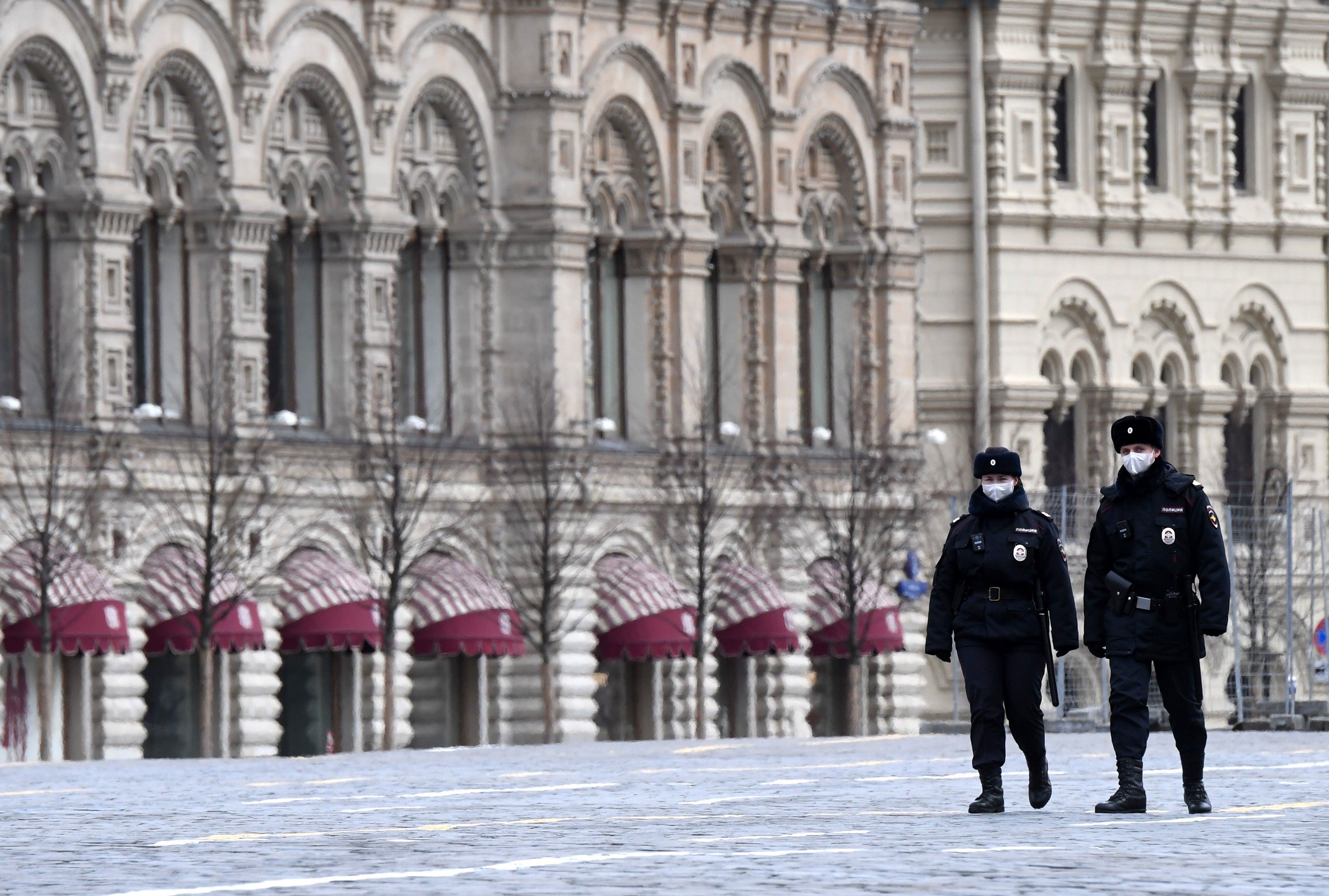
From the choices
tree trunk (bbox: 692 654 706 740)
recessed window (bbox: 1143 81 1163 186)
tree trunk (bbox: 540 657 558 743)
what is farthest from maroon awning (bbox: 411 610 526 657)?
recessed window (bbox: 1143 81 1163 186)

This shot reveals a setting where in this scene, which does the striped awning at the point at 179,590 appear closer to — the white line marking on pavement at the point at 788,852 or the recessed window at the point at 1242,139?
the recessed window at the point at 1242,139

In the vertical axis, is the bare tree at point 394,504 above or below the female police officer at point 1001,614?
above

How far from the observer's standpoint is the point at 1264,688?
45.1 metres

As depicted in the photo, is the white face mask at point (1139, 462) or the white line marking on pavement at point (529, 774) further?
the white line marking on pavement at point (529, 774)

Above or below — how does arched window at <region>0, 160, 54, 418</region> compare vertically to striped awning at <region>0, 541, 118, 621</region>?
above

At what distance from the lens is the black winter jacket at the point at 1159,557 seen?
Answer: 21.5 metres

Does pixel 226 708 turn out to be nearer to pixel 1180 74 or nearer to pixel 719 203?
pixel 719 203

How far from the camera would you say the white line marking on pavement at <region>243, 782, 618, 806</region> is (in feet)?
82.1

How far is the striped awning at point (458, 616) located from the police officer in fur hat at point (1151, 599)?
34.4 m

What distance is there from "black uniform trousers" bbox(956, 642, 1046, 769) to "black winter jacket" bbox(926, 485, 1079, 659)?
0.18 ft

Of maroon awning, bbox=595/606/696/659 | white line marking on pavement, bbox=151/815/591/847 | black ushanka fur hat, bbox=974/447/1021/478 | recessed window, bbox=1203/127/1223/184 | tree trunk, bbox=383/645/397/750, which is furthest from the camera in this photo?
recessed window, bbox=1203/127/1223/184

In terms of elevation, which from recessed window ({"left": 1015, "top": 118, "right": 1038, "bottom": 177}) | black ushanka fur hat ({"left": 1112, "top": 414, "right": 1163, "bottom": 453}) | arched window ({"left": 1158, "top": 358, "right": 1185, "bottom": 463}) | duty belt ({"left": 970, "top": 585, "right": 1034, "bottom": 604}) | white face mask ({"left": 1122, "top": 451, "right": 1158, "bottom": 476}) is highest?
recessed window ({"left": 1015, "top": 118, "right": 1038, "bottom": 177})

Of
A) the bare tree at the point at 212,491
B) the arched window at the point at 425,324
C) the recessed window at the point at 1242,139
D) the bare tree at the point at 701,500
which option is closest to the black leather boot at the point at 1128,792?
the bare tree at the point at 212,491

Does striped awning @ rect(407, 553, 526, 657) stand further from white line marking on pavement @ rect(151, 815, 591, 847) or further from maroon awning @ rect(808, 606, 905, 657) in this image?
white line marking on pavement @ rect(151, 815, 591, 847)
